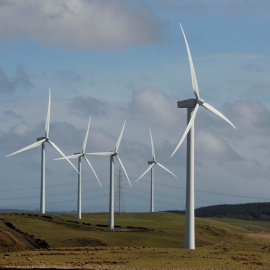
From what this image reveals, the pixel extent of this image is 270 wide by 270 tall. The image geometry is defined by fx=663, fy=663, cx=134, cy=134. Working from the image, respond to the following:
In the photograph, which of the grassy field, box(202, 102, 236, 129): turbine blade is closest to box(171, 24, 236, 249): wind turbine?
box(202, 102, 236, 129): turbine blade

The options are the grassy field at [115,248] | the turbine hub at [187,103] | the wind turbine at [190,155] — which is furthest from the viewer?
the turbine hub at [187,103]

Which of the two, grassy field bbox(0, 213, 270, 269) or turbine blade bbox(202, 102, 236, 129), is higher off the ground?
turbine blade bbox(202, 102, 236, 129)

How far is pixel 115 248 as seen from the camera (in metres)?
88.1

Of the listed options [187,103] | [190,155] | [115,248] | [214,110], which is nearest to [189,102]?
[187,103]

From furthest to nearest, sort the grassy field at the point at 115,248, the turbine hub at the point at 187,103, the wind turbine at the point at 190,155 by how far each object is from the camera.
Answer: the turbine hub at the point at 187,103, the wind turbine at the point at 190,155, the grassy field at the point at 115,248

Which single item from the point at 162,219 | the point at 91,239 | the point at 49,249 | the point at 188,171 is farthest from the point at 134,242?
the point at 162,219

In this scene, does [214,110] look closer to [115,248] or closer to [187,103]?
[187,103]

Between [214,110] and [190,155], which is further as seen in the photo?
[214,110]

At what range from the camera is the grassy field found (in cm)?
7006

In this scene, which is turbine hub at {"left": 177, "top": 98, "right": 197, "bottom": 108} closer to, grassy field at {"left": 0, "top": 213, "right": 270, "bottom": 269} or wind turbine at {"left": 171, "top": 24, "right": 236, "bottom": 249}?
wind turbine at {"left": 171, "top": 24, "right": 236, "bottom": 249}

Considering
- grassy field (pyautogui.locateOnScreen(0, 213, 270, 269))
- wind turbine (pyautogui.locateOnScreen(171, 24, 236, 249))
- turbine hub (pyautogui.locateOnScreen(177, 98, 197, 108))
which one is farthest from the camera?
turbine hub (pyautogui.locateOnScreen(177, 98, 197, 108))

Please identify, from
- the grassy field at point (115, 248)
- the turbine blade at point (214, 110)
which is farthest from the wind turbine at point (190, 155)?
the grassy field at point (115, 248)

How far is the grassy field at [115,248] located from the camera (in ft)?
230

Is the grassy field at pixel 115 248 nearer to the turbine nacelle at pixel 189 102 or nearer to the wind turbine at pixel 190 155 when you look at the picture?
the wind turbine at pixel 190 155
